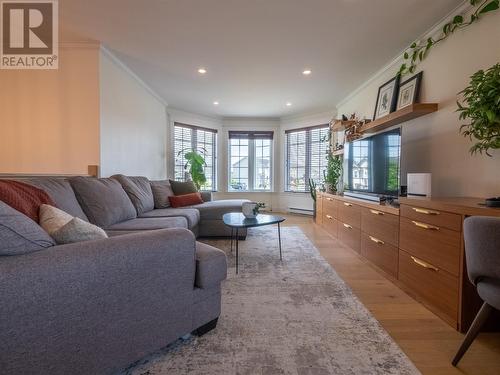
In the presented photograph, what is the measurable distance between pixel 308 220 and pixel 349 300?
351 cm

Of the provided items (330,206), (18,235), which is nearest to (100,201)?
(18,235)

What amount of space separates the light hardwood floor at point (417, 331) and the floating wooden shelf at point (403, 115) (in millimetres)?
1644

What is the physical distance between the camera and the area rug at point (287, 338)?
1.24 meters

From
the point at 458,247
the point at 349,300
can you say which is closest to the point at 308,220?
the point at 349,300

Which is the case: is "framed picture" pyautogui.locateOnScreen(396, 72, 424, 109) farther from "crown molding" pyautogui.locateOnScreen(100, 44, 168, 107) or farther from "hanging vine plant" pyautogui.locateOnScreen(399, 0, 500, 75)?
"crown molding" pyautogui.locateOnScreen(100, 44, 168, 107)

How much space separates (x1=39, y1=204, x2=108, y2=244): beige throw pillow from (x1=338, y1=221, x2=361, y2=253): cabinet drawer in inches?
106

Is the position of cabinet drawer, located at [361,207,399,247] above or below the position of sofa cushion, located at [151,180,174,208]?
below

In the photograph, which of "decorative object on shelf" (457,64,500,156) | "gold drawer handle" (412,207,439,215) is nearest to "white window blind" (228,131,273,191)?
"gold drawer handle" (412,207,439,215)

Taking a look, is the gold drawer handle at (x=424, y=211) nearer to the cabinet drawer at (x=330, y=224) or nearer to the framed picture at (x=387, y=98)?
the framed picture at (x=387, y=98)

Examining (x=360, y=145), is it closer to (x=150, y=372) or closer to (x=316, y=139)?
(x=316, y=139)

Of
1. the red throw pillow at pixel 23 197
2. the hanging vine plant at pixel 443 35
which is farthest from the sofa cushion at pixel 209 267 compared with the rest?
the hanging vine plant at pixel 443 35

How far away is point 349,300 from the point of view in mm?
1916

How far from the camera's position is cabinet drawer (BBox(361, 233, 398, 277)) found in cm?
227

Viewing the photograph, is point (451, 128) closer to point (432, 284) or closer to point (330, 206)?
point (432, 284)
